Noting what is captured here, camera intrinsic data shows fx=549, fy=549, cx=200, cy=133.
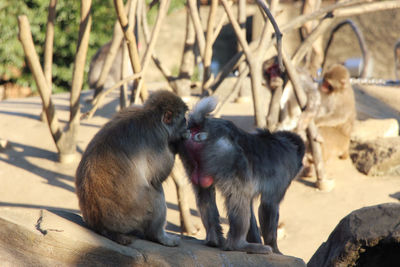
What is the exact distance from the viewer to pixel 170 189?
6988 mm

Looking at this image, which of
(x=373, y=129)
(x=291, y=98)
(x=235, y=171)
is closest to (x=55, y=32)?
(x=291, y=98)

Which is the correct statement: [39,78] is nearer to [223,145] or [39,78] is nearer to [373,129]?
[223,145]

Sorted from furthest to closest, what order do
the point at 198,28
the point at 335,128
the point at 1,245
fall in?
the point at 335,128 < the point at 198,28 < the point at 1,245

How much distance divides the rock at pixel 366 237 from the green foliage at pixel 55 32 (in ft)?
38.2

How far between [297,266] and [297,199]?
11.5 feet

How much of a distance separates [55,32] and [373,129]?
927cm

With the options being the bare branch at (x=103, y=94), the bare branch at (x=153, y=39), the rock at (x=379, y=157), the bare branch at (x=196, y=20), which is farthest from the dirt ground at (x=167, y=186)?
the bare branch at (x=196, y=20)

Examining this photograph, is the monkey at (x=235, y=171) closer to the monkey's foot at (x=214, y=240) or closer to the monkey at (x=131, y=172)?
the monkey's foot at (x=214, y=240)

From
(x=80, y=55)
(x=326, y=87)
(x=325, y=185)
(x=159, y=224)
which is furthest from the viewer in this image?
(x=326, y=87)

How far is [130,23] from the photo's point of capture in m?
6.05

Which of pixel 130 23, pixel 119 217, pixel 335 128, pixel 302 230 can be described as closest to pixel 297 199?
pixel 302 230

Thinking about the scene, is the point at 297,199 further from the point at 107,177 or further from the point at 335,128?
the point at 107,177

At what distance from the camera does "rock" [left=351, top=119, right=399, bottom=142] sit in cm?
841

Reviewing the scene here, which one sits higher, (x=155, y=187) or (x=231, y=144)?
(x=231, y=144)
